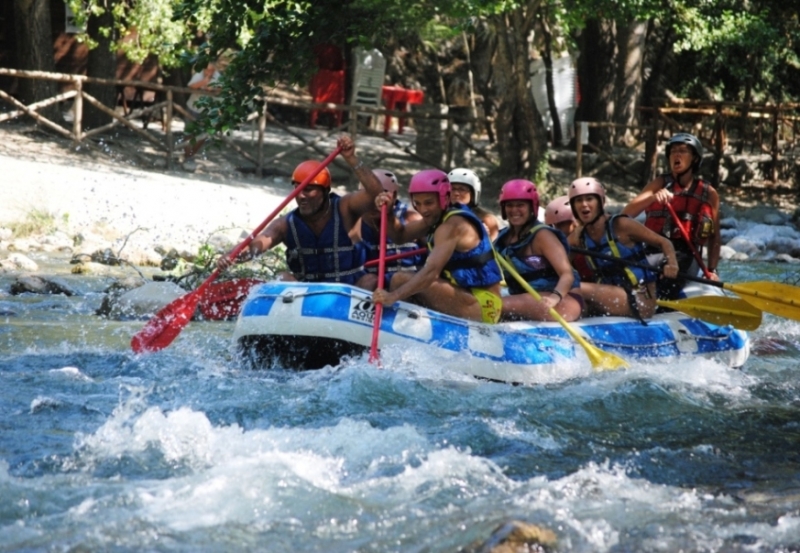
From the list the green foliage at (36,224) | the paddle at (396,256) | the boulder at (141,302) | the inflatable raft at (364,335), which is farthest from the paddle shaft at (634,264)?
the green foliage at (36,224)

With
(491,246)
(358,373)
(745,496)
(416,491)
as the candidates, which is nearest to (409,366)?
(358,373)

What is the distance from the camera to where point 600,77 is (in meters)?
22.2

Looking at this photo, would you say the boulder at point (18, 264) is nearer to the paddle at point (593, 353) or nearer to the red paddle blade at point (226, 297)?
the red paddle blade at point (226, 297)

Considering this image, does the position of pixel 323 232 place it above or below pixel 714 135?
below

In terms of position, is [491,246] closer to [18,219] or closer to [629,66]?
[18,219]

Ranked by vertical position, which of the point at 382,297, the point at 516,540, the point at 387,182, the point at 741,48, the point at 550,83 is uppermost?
the point at 741,48

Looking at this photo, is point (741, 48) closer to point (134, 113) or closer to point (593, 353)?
point (134, 113)

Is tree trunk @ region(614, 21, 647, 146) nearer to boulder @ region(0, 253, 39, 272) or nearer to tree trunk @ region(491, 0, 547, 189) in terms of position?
tree trunk @ region(491, 0, 547, 189)

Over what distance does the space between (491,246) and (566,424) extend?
1.55 metres

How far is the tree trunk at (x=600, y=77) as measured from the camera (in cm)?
2209

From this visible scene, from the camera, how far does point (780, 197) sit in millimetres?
21094

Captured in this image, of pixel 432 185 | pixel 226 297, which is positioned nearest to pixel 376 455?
pixel 432 185

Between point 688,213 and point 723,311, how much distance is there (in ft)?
3.24

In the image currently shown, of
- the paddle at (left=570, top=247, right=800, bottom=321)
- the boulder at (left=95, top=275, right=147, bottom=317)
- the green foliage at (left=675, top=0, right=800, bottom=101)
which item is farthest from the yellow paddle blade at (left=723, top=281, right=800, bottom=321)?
the green foliage at (left=675, top=0, right=800, bottom=101)
